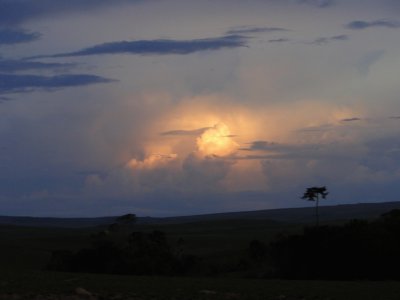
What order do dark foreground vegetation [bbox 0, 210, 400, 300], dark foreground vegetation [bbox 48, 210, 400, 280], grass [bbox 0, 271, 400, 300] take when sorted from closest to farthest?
grass [bbox 0, 271, 400, 300]
dark foreground vegetation [bbox 0, 210, 400, 300]
dark foreground vegetation [bbox 48, 210, 400, 280]

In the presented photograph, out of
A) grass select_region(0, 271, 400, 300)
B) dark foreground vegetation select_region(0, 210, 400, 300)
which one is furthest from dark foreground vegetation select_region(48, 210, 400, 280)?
grass select_region(0, 271, 400, 300)

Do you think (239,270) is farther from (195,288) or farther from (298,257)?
(195,288)

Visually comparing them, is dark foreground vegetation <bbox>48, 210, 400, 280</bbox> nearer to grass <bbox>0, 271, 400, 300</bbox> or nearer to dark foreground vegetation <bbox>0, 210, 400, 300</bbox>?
dark foreground vegetation <bbox>0, 210, 400, 300</bbox>

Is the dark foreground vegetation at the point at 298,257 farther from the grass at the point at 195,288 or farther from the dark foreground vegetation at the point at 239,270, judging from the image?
the grass at the point at 195,288

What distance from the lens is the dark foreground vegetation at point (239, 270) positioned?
28.2 m

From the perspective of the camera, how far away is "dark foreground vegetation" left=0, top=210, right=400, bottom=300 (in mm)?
28188

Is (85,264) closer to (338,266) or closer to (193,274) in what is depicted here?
(193,274)

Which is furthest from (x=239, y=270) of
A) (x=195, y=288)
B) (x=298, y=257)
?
(x=195, y=288)

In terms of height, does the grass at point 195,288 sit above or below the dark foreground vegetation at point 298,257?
below

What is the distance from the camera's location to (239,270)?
196ft

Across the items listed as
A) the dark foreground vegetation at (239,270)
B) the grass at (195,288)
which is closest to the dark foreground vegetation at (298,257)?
the dark foreground vegetation at (239,270)

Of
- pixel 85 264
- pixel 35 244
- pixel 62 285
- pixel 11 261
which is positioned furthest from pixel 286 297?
pixel 35 244

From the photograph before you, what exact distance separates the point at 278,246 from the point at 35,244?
64086 millimetres

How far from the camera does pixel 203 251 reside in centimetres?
9788
